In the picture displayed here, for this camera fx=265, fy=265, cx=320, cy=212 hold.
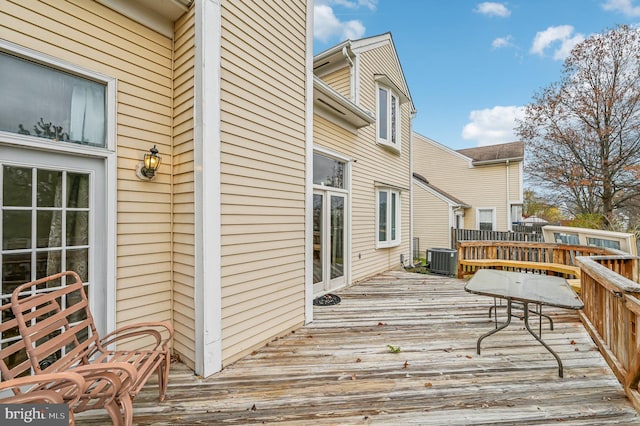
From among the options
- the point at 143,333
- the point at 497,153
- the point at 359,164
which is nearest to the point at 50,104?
the point at 143,333

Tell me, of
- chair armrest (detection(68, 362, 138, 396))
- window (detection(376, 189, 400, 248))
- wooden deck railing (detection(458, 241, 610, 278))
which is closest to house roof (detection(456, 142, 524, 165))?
window (detection(376, 189, 400, 248))

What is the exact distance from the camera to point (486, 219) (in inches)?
564

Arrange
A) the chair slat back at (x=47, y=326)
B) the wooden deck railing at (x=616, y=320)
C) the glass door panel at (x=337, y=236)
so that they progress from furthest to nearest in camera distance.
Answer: the glass door panel at (x=337, y=236) → the wooden deck railing at (x=616, y=320) → the chair slat back at (x=47, y=326)

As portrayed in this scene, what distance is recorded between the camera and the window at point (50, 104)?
6.64 feet

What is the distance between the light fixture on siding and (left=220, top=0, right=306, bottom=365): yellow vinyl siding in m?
0.65

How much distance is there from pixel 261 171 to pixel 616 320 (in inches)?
160

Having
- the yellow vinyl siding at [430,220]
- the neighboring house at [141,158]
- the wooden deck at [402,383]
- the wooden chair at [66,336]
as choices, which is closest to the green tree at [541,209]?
the yellow vinyl siding at [430,220]

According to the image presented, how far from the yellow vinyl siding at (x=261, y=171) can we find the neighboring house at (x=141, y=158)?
0.8 inches

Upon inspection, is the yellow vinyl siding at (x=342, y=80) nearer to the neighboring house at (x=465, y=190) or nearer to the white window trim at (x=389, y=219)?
the white window trim at (x=389, y=219)

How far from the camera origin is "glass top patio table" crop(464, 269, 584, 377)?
2554 mm

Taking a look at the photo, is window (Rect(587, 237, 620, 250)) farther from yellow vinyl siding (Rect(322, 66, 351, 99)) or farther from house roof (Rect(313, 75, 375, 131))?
yellow vinyl siding (Rect(322, 66, 351, 99))

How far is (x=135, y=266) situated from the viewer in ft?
8.61

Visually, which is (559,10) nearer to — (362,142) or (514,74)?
(514,74)

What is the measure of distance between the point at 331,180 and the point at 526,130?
13745mm
